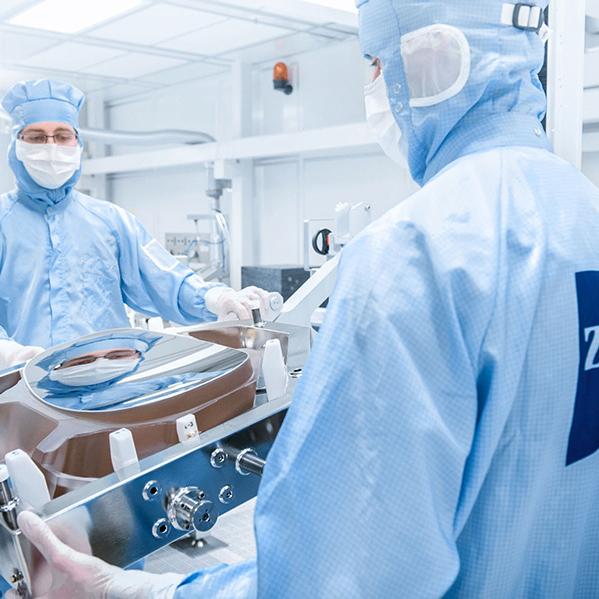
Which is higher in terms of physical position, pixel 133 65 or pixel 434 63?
pixel 133 65

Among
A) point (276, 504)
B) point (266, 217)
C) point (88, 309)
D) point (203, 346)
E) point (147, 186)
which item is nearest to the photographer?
point (276, 504)

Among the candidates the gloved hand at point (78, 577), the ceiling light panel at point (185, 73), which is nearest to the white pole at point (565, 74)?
the gloved hand at point (78, 577)

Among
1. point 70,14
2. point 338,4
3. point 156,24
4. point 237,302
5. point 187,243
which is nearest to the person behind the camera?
point 237,302

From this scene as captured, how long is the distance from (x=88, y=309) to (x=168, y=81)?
4017 mm

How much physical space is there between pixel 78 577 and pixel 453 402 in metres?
0.45

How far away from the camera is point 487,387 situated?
0.59 m

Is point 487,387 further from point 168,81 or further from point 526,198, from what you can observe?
point 168,81

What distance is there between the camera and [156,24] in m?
3.72

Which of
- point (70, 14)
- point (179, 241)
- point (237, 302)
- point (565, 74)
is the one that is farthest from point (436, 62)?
point (179, 241)

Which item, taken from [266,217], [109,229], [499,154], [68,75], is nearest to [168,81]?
[68,75]

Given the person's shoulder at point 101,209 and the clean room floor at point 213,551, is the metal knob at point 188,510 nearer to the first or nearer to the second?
the clean room floor at point 213,551

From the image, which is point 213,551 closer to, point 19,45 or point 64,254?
point 64,254

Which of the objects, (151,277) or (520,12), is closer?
(520,12)

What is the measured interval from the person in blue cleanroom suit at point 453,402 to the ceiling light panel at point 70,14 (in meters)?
3.13
